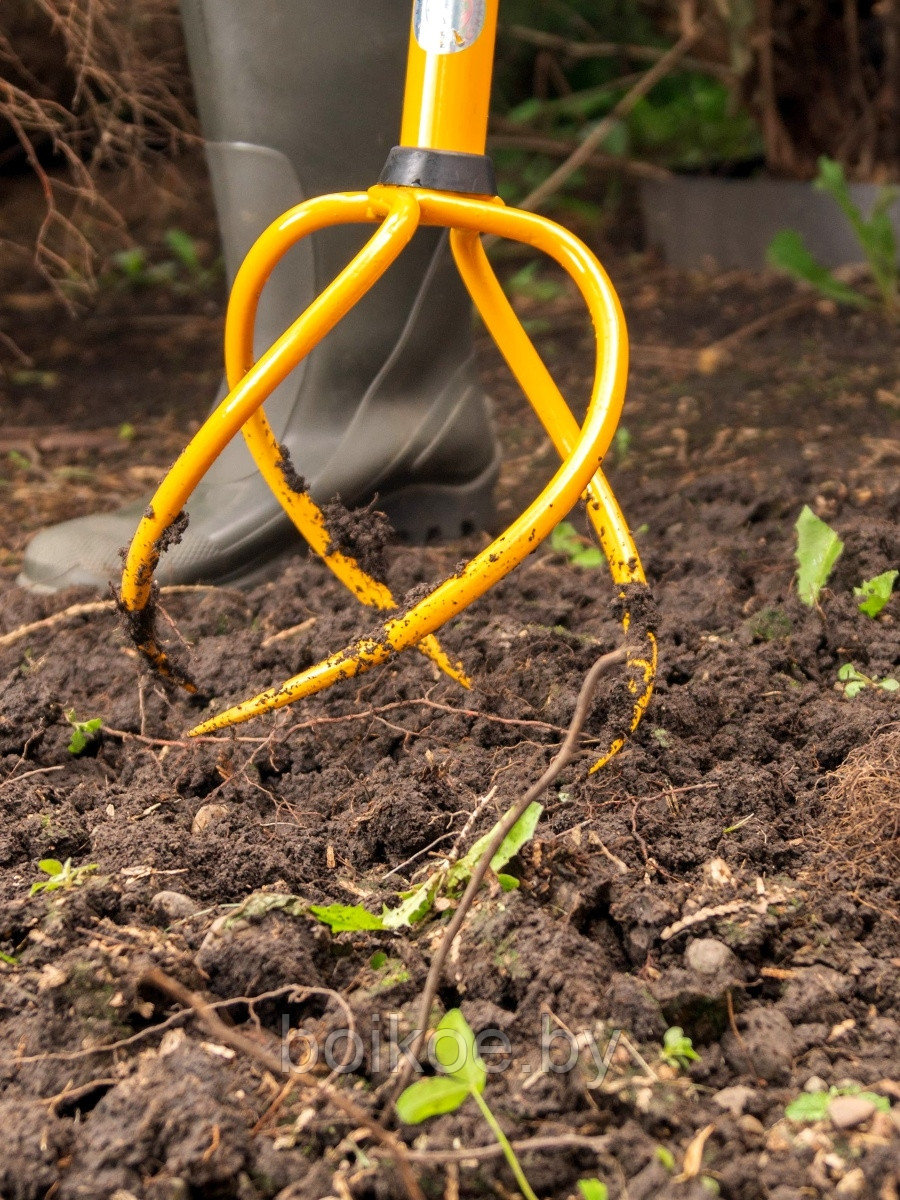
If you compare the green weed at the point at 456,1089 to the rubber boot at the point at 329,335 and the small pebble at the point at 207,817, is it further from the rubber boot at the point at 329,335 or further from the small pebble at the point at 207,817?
the rubber boot at the point at 329,335

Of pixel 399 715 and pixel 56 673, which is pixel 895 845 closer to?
pixel 399 715

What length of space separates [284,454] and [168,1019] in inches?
23.8

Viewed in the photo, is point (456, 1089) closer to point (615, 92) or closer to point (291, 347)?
point (291, 347)

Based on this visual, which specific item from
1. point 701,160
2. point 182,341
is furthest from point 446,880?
point 701,160

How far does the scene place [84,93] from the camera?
217 centimetres

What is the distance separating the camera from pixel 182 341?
9.15 feet

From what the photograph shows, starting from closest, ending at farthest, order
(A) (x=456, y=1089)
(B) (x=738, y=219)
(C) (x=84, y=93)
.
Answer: (A) (x=456, y=1089), (C) (x=84, y=93), (B) (x=738, y=219)

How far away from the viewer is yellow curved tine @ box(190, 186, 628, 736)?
99 cm

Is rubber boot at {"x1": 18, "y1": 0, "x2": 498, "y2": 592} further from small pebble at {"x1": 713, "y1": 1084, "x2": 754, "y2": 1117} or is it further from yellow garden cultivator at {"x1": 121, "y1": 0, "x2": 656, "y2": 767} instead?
small pebble at {"x1": 713, "y1": 1084, "x2": 754, "y2": 1117}

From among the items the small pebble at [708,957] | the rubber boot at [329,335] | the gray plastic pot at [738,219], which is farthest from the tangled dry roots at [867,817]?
the gray plastic pot at [738,219]

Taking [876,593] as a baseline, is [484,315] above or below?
above

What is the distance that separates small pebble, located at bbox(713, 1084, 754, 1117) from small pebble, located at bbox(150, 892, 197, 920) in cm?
42

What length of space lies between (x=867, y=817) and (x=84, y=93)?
75.0 inches

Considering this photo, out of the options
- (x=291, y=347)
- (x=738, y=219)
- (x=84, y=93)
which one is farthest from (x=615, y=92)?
(x=291, y=347)
